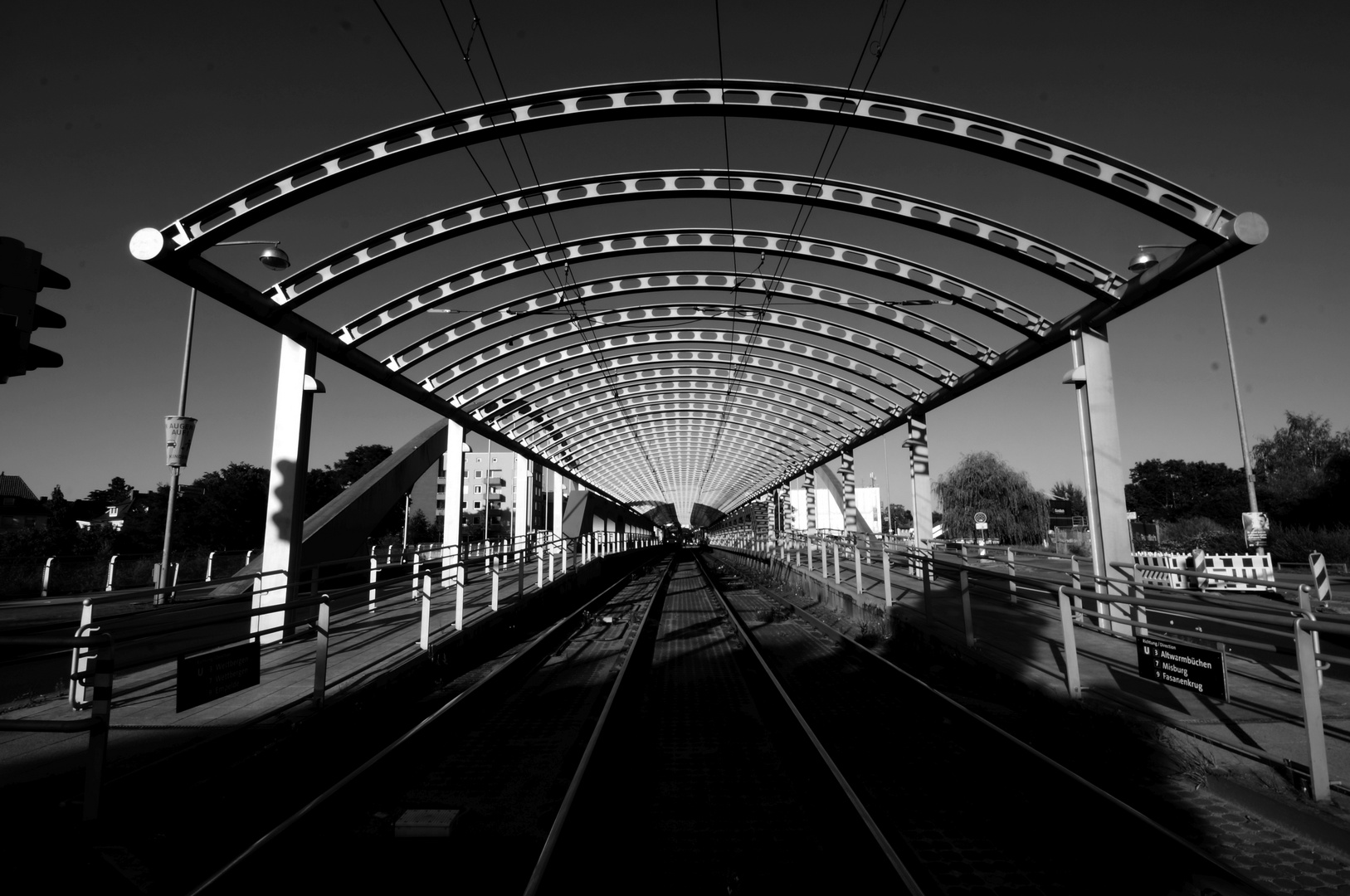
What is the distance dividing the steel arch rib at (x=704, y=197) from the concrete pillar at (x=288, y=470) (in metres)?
1.08

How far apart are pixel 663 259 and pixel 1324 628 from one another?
47.1 feet

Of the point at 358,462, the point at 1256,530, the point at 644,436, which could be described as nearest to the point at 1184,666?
the point at 1256,530

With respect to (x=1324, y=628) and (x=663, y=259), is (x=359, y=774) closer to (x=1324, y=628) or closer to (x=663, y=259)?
(x=1324, y=628)

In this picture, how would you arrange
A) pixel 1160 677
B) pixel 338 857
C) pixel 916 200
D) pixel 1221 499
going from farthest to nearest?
pixel 1221 499
pixel 916 200
pixel 1160 677
pixel 338 857

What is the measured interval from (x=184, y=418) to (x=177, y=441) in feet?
1.44

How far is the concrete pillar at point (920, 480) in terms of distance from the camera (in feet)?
62.1

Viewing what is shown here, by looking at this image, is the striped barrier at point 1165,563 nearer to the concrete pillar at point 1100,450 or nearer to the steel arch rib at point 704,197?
the concrete pillar at point 1100,450

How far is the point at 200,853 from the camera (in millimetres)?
3934

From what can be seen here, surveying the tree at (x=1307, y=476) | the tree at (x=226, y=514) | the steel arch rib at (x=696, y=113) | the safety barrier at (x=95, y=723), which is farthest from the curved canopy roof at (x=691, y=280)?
the tree at (x=226, y=514)

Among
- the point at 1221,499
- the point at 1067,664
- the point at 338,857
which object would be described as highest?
the point at 1221,499

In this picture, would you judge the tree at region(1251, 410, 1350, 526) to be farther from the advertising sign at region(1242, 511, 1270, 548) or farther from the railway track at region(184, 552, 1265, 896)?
the railway track at region(184, 552, 1265, 896)

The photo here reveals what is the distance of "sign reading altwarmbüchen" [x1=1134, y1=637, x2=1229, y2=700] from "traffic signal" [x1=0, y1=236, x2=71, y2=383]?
7706mm

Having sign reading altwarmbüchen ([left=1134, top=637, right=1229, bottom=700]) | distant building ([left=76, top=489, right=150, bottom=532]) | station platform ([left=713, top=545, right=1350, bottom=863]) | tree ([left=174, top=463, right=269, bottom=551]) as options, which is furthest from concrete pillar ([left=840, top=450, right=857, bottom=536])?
distant building ([left=76, top=489, right=150, bottom=532])

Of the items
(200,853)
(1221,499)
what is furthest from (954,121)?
(1221,499)
